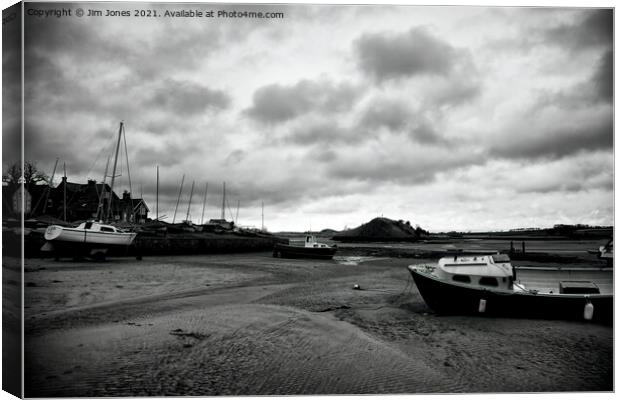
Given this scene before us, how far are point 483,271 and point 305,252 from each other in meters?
21.4

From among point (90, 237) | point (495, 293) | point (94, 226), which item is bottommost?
point (495, 293)

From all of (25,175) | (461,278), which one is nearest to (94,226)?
(25,175)

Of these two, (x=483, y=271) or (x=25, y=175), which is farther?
(x=483, y=271)

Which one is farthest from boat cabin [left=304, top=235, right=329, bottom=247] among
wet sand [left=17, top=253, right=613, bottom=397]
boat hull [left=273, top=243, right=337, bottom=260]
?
wet sand [left=17, top=253, right=613, bottom=397]

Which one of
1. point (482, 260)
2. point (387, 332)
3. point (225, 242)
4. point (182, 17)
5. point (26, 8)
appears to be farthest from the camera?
point (225, 242)

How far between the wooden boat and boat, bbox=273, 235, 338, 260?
1239cm

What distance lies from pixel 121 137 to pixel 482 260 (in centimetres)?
684

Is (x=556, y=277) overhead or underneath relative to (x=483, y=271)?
underneath

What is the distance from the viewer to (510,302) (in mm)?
7316

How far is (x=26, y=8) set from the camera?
397cm

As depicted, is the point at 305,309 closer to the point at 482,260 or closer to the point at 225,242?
the point at 482,260

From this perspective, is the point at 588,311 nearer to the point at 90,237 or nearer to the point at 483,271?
the point at 483,271

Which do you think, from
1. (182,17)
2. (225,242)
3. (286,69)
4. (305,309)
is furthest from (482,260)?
(225,242)

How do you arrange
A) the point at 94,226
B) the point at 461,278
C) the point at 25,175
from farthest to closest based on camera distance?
the point at 94,226 < the point at 461,278 < the point at 25,175
